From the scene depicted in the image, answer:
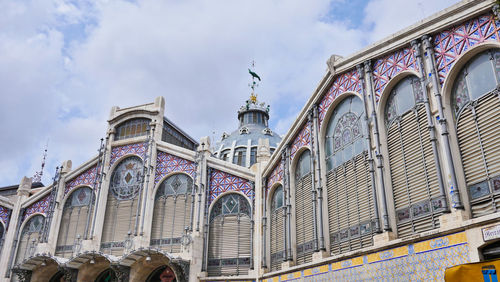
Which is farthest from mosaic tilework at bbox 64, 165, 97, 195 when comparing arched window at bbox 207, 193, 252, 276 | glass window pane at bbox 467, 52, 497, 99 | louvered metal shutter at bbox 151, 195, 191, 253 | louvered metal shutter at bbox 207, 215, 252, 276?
glass window pane at bbox 467, 52, 497, 99

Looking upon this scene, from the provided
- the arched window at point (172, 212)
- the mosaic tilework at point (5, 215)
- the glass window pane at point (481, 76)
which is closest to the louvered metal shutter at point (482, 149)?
the glass window pane at point (481, 76)

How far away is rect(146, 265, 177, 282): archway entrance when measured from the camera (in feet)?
78.8

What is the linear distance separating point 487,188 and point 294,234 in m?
9.97

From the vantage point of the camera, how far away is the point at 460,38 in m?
12.9

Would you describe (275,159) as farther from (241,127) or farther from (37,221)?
(241,127)

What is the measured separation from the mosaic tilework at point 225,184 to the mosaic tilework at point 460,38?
Result: 13634 millimetres

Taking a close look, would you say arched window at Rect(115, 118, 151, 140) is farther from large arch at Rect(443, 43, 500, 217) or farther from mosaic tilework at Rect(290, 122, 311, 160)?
large arch at Rect(443, 43, 500, 217)

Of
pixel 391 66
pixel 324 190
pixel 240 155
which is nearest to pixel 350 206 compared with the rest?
pixel 324 190

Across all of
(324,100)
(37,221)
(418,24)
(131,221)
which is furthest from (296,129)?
(37,221)

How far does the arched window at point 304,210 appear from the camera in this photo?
18.6 metres

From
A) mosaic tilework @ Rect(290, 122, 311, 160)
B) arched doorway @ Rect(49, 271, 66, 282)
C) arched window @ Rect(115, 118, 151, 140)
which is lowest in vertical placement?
arched doorway @ Rect(49, 271, 66, 282)

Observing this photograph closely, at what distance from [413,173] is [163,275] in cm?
1599

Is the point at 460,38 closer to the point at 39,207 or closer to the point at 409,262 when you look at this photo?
the point at 409,262

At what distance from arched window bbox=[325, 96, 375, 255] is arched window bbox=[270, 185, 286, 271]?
4.02 meters
